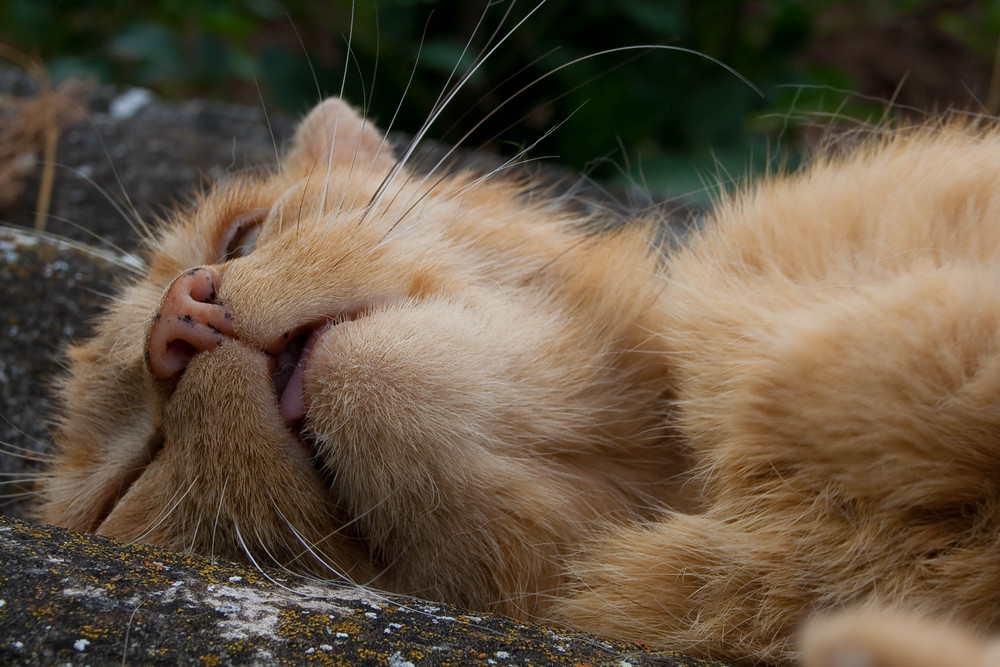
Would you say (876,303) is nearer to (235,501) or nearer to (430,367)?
(430,367)

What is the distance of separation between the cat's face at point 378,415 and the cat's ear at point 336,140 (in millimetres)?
349

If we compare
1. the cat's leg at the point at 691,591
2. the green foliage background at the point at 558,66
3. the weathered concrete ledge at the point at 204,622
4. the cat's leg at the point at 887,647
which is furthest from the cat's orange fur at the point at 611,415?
the green foliage background at the point at 558,66

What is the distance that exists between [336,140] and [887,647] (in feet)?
5.25

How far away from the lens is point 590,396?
1600mm

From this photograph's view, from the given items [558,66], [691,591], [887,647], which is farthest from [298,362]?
[558,66]

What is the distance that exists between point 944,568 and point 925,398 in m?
0.21

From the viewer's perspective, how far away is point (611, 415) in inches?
62.9

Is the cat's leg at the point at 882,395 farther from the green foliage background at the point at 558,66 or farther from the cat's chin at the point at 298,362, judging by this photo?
the green foliage background at the point at 558,66

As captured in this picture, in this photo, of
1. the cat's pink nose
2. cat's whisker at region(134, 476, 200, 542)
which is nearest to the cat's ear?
the cat's pink nose

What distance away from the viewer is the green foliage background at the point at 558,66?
3.37 m

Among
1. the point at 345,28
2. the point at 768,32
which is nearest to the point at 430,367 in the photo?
the point at 345,28

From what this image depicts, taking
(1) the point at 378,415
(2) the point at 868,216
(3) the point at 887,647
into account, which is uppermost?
(2) the point at 868,216

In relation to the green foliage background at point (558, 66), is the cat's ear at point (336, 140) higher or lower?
lower

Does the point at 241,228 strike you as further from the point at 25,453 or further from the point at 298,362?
the point at 25,453
